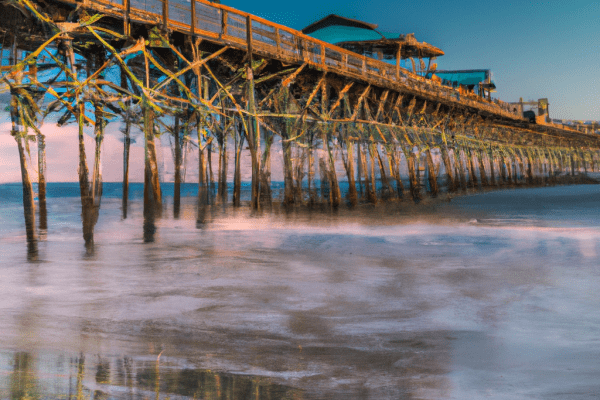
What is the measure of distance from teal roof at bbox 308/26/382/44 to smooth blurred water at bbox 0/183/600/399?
2011 centimetres

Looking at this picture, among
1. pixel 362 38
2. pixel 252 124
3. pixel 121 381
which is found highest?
pixel 362 38

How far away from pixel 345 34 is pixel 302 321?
2558 centimetres

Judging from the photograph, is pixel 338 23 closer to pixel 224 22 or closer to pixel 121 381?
pixel 224 22

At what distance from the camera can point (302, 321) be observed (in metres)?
4.91

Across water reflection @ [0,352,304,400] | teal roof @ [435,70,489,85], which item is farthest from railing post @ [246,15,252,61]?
teal roof @ [435,70,489,85]

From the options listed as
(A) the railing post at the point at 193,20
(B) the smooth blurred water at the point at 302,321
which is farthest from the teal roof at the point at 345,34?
(B) the smooth blurred water at the point at 302,321

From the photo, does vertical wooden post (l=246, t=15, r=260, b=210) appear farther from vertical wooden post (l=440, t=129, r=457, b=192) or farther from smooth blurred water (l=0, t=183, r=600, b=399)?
vertical wooden post (l=440, t=129, r=457, b=192)

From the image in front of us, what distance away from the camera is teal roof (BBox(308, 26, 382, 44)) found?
28406 millimetres

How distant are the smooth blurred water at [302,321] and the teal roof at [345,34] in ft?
66.0

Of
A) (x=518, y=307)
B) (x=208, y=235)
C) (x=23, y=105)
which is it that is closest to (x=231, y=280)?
(x=518, y=307)

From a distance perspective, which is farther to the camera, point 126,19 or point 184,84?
point 184,84

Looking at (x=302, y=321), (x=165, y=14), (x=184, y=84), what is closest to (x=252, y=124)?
(x=184, y=84)

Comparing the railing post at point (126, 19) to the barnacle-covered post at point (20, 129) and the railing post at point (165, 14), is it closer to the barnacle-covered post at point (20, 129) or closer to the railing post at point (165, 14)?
the railing post at point (165, 14)

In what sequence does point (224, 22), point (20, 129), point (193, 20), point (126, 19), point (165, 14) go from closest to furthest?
point (126, 19) → point (20, 129) → point (165, 14) → point (193, 20) → point (224, 22)
